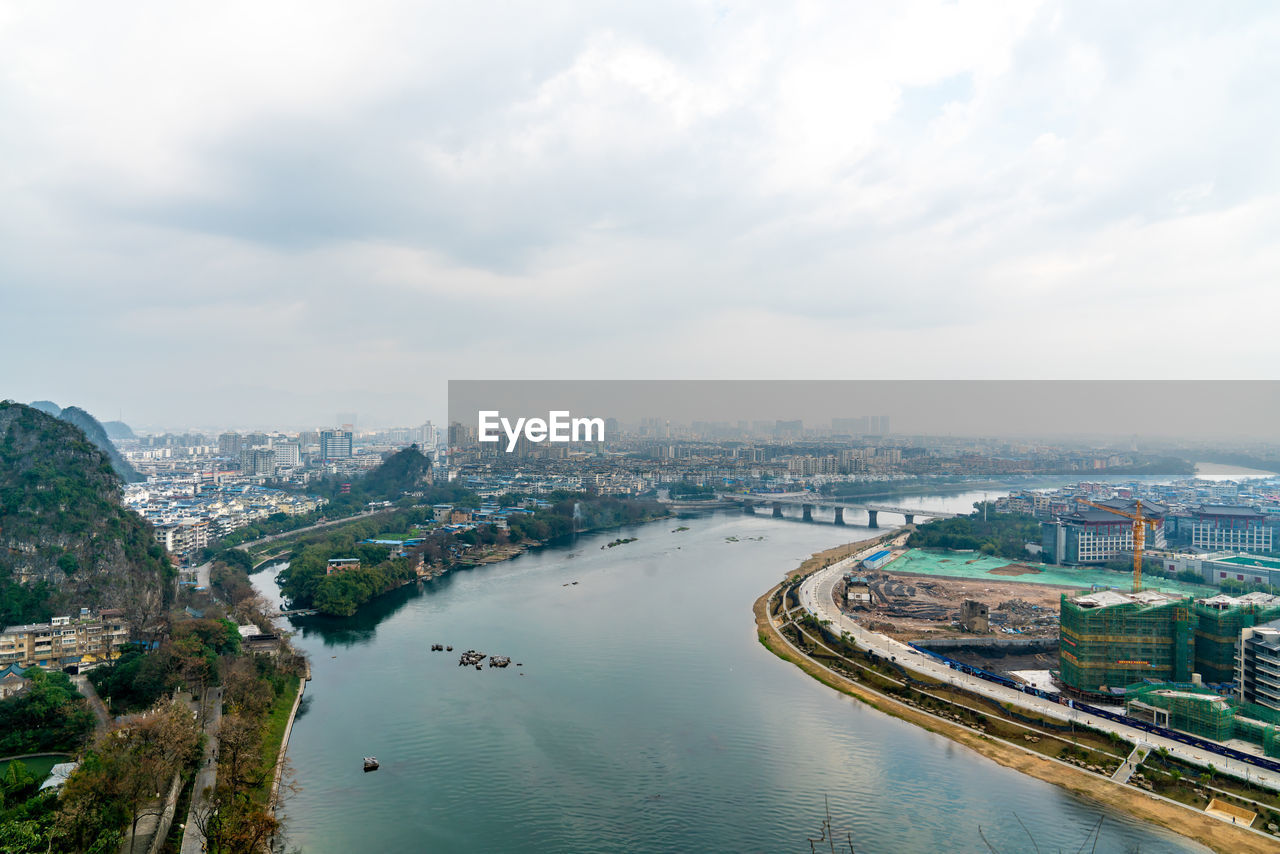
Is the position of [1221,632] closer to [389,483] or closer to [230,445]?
[389,483]

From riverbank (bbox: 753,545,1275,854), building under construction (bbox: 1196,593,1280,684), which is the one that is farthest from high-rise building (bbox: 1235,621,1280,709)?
riverbank (bbox: 753,545,1275,854)

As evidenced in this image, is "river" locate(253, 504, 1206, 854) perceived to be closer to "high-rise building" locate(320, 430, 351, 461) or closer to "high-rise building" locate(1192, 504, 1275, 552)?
"high-rise building" locate(1192, 504, 1275, 552)

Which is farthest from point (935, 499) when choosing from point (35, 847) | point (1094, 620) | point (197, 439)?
point (197, 439)

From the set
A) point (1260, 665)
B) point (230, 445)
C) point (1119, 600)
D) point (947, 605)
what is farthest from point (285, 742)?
point (230, 445)

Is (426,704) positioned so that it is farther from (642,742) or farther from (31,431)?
(31,431)

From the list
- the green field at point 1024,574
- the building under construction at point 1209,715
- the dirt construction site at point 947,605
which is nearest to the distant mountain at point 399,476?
the green field at point 1024,574

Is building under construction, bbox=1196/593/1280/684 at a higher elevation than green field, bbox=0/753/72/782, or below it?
higher

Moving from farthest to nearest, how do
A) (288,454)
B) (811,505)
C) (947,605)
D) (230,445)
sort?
(230,445) < (288,454) < (811,505) < (947,605)

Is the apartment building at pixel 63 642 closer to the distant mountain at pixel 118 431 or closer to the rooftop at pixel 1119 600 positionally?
the rooftop at pixel 1119 600
